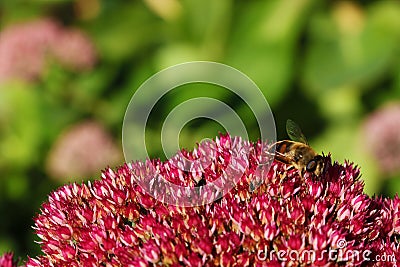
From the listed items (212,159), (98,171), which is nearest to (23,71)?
(98,171)

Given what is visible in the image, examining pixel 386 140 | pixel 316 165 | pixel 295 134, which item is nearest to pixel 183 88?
pixel 386 140

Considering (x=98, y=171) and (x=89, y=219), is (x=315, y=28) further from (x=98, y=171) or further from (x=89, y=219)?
(x=89, y=219)

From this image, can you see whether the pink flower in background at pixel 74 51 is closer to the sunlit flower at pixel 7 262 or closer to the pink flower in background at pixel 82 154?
the pink flower in background at pixel 82 154

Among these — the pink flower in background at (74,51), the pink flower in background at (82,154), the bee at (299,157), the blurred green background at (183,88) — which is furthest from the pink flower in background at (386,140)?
the bee at (299,157)

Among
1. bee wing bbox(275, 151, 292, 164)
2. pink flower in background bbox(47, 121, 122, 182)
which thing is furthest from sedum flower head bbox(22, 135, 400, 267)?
pink flower in background bbox(47, 121, 122, 182)

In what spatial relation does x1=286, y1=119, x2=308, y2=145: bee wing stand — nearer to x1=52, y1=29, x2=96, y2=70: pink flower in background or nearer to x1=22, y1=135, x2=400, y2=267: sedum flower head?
x1=22, y1=135, x2=400, y2=267: sedum flower head

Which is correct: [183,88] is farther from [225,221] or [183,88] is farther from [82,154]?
[225,221]
